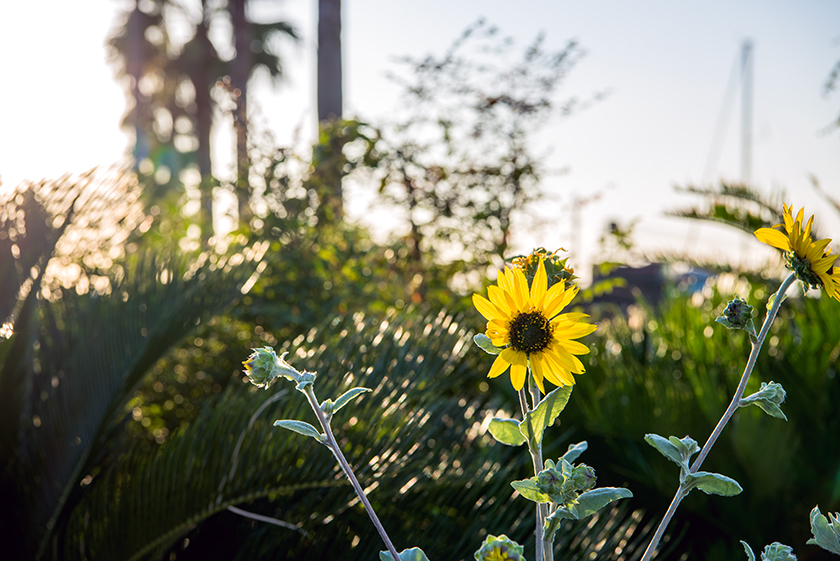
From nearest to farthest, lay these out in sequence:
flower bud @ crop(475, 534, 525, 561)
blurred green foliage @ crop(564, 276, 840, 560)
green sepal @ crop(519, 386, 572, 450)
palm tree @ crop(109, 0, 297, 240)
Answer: flower bud @ crop(475, 534, 525, 561), green sepal @ crop(519, 386, 572, 450), blurred green foliage @ crop(564, 276, 840, 560), palm tree @ crop(109, 0, 297, 240)

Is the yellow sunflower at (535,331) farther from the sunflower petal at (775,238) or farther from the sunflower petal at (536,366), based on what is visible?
the sunflower petal at (775,238)

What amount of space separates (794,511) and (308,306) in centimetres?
218

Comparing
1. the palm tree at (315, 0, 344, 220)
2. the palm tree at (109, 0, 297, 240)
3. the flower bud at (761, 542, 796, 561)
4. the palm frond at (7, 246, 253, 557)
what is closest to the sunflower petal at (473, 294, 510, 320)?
the flower bud at (761, 542, 796, 561)

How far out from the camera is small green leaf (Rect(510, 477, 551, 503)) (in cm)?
79

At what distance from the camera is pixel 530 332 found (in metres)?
0.85

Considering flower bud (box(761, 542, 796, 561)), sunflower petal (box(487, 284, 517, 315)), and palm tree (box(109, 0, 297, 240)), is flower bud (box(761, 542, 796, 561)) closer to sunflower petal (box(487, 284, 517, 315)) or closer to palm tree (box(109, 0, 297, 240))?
sunflower petal (box(487, 284, 517, 315))

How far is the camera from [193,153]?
18375mm

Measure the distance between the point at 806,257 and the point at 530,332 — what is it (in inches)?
15.2

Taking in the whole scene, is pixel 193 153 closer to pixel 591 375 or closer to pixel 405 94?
pixel 405 94

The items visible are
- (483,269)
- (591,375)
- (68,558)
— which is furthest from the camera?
(483,269)

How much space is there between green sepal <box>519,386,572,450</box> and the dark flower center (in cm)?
6

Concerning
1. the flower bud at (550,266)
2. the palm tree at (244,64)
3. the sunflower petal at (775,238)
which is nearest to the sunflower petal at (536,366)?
the flower bud at (550,266)

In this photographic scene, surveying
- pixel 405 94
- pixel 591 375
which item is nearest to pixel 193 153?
pixel 405 94

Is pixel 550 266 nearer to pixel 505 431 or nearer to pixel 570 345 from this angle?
pixel 570 345
